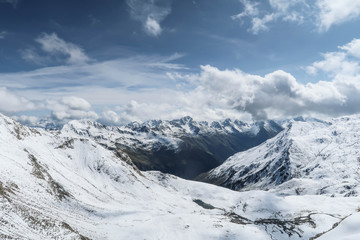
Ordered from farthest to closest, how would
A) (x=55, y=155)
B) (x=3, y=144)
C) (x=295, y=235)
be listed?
(x=55, y=155) < (x=3, y=144) < (x=295, y=235)

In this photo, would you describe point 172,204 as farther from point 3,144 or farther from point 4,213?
point 4,213

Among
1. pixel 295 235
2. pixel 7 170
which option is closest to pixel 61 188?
pixel 7 170

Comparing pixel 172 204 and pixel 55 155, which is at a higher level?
pixel 55 155

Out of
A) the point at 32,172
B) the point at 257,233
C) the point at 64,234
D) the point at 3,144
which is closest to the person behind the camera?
the point at 64,234

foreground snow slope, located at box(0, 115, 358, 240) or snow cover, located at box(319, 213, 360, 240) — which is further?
foreground snow slope, located at box(0, 115, 358, 240)

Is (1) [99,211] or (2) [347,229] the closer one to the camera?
(2) [347,229]

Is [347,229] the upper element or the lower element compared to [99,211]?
lower

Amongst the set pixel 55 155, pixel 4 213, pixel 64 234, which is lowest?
pixel 64 234

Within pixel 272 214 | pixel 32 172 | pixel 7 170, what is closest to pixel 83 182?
pixel 32 172

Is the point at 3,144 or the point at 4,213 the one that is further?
the point at 3,144

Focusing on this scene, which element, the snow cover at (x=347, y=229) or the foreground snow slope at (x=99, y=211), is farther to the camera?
the foreground snow slope at (x=99, y=211)
